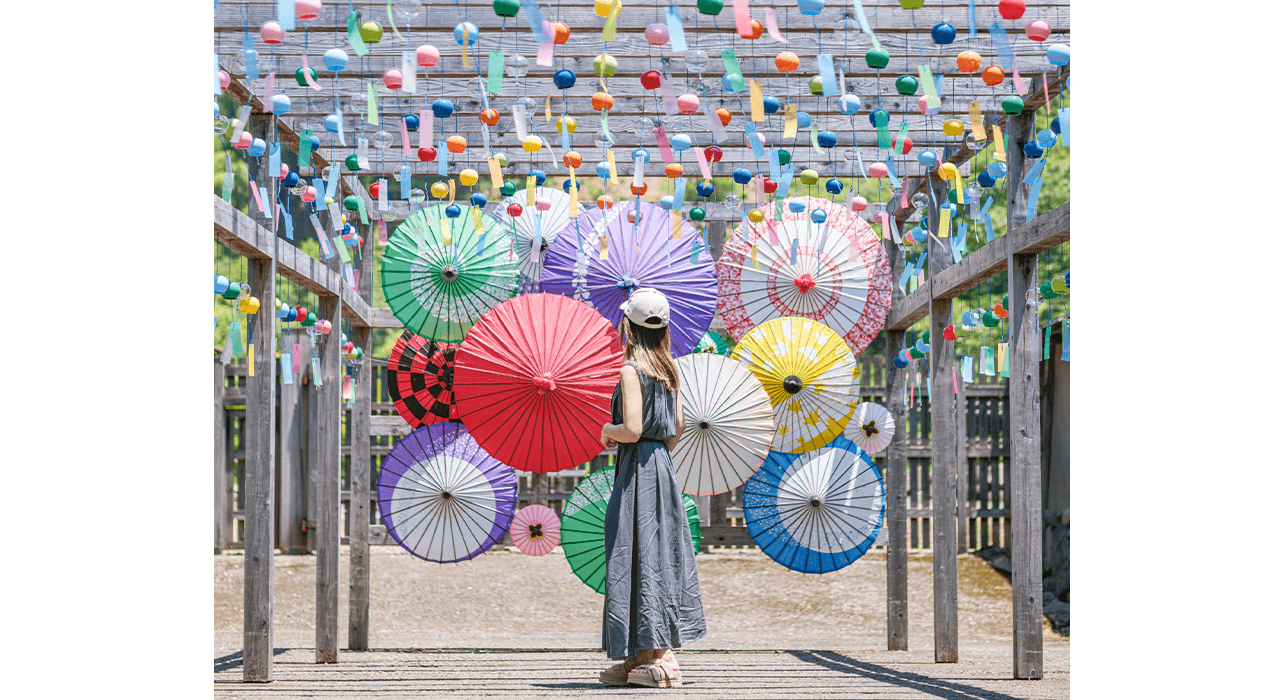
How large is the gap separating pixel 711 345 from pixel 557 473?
3335 millimetres

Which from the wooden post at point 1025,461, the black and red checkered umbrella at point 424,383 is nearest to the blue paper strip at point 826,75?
the wooden post at point 1025,461

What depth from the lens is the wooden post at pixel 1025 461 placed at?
196 inches

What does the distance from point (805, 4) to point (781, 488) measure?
341 centimetres

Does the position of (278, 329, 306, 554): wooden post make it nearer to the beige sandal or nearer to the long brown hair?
the long brown hair

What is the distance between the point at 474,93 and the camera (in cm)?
604

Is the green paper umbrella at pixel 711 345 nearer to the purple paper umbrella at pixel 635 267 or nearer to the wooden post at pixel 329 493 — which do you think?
the purple paper umbrella at pixel 635 267

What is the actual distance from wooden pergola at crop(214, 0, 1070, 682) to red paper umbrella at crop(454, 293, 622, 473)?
3.19 feet

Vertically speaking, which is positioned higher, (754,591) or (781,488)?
(781,488)

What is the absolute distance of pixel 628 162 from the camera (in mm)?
7285

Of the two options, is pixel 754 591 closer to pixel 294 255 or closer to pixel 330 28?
pixel 294 255

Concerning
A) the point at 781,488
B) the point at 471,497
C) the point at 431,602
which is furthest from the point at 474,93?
the point at 431,602

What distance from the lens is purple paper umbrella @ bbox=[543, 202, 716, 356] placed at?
20.6 ft

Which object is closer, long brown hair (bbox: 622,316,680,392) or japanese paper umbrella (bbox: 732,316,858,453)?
long brown hair (bbox: 622,316,680,392)

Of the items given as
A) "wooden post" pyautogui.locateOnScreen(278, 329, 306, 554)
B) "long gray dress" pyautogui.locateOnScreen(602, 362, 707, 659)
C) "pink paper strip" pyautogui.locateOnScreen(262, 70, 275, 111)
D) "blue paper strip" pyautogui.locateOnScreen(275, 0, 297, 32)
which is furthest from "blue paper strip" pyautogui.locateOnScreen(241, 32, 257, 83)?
"wooden post" pyautogui.locateOnScreen(278, 329, 306, 554)
